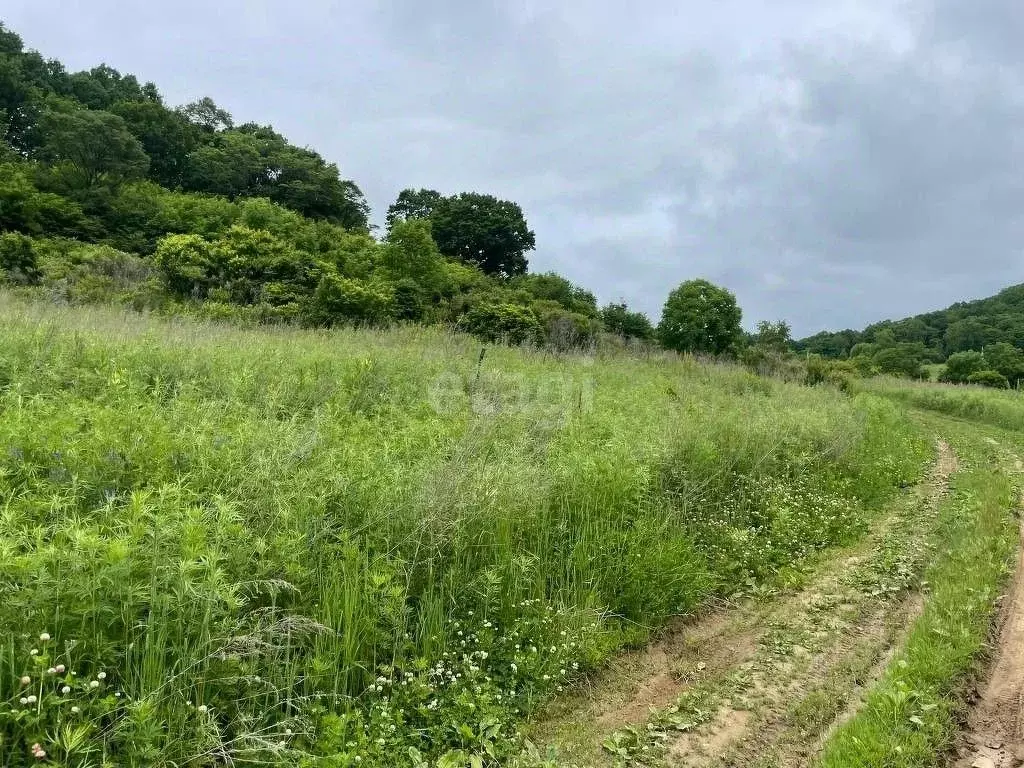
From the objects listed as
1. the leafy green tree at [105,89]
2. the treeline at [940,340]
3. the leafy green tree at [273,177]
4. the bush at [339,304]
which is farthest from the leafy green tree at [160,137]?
the treeline at [940,340]

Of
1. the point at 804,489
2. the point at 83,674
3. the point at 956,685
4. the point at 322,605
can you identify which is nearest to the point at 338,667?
the point at 322,605

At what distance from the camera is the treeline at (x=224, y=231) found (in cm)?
1897

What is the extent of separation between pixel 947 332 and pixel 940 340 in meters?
1.50

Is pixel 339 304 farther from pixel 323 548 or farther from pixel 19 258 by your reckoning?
pixel 323 548

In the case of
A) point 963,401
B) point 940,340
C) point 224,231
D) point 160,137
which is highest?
point 160,137

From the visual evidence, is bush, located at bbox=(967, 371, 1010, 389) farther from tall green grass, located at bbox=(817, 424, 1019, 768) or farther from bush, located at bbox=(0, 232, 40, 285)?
bush, located at bbox=(0, 232, 40, 285)

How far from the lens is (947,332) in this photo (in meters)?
63.8

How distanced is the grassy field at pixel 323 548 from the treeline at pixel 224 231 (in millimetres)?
10609

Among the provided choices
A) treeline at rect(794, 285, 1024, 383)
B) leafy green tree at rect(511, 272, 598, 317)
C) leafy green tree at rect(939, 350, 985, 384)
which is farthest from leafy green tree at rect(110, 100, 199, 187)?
leafy green tree at rect(939, 350, 985, 384)

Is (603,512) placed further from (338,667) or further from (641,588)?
(338,667)

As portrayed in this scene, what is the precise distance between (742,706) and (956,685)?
138 centimetres

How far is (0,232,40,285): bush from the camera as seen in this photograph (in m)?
18.4

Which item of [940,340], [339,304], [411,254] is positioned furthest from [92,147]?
[940,340]

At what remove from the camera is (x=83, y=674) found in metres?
2.40
